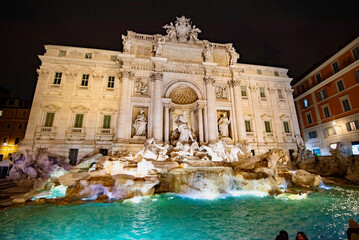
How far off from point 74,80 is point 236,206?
18163 millimetres

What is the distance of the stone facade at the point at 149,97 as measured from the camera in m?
15.9

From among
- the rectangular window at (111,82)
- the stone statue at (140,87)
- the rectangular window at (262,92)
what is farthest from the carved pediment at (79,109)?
the rectangular window at (262,92)

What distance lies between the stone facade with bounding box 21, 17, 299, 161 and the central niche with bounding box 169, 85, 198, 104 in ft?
0.36

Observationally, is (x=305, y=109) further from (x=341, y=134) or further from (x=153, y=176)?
(x=153, y=176)

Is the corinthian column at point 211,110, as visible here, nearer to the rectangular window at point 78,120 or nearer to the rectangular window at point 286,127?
the rectangular window at point 286,127

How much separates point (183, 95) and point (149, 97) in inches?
165

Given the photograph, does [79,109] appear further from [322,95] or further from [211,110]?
[322,95]

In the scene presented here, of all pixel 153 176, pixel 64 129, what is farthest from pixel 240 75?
pixel 64 129

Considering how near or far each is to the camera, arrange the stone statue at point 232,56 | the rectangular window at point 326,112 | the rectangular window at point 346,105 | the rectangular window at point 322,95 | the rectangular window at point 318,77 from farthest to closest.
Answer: the rectangular window at point 318,77, the rectangular window at point 322,95, the rectangular window at point 326,112, the stone statue at point 232,56, the rectangular window at point 346,105

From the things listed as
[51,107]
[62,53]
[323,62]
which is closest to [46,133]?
[51,107]

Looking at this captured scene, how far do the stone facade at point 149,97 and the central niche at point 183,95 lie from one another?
11 centimetres

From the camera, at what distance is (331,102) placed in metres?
21.1

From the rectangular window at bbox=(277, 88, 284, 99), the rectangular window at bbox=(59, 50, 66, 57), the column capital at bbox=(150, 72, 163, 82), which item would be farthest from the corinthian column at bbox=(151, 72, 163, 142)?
the rectangular window at bbox=(277, 88, 284, 99)

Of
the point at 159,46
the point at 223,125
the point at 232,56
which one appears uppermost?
the point at 232,56
